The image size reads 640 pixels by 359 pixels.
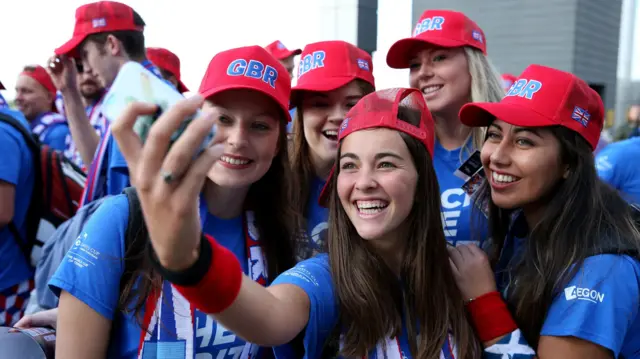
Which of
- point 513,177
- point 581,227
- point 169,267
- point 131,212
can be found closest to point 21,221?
point 131,212

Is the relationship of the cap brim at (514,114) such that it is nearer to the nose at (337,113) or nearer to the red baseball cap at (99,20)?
the nose at (337,113)

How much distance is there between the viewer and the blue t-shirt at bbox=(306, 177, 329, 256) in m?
2.43

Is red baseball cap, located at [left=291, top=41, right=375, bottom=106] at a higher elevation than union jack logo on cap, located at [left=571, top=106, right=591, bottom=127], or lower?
higher

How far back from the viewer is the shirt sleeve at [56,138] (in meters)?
5.17

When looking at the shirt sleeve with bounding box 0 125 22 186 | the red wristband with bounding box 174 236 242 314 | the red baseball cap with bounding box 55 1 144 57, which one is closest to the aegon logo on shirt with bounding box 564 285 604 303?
the red wristband with bounding box 174 236 242 314

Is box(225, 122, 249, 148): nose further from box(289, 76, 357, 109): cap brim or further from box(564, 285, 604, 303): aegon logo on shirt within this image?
box(564, 285, 604, 303): aegon logo on shirt

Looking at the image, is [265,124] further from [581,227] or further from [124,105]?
[581,227]

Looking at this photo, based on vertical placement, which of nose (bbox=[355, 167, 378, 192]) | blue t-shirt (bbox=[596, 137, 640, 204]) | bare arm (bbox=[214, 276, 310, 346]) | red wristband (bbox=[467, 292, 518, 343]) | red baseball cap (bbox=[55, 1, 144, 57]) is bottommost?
blue t-shirt (bbox=[596, 137, 640, 204])

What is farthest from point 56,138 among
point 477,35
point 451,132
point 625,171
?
point 625,171

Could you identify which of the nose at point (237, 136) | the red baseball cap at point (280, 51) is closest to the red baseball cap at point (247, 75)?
Result: the nose at point (237, 136)

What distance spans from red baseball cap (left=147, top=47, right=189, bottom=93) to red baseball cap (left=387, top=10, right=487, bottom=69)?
2.38 meters

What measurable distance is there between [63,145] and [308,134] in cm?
335

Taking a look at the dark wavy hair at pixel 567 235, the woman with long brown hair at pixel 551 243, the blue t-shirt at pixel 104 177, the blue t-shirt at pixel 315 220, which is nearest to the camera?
the woman with long brown hair at pixel 551 243

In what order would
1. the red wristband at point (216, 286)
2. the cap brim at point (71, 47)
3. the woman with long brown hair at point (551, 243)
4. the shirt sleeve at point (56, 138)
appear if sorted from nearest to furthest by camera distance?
the red wristband at point (216, 286) → the woman with long brown hair at point (551, 243) → the cap brim at point (71, 47) → the shirt sleeve at point (56, 138)
